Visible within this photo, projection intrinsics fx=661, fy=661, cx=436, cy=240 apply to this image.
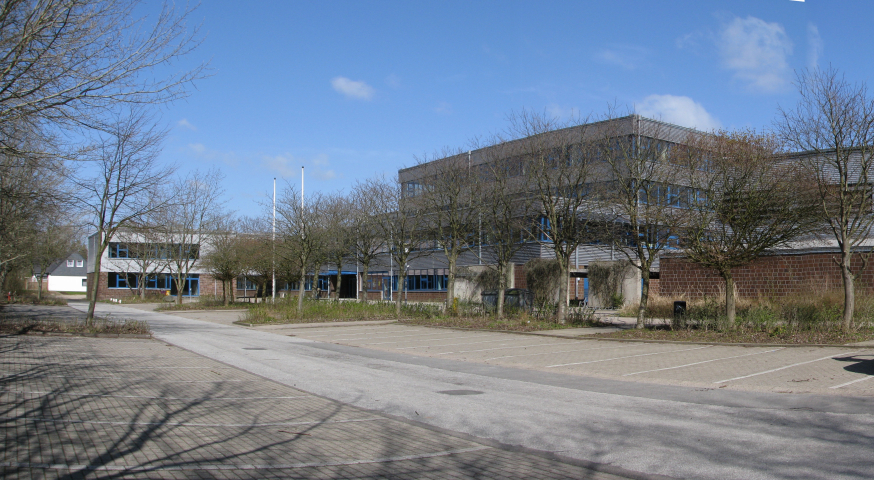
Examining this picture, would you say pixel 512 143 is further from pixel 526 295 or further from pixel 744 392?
pixel 744 392

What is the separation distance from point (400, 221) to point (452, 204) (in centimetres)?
391

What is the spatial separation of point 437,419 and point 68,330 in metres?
17.3

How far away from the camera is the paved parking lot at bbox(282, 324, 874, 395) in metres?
11.6

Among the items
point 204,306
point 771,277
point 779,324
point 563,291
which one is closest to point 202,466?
point 779,324

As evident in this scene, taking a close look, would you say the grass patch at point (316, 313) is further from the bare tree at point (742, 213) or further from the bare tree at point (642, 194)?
the bare tree at point (742, 213)

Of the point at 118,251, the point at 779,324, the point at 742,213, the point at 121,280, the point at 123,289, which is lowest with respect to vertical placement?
the point at 779,324

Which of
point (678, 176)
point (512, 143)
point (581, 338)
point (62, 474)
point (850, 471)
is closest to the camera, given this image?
point (62, 474)

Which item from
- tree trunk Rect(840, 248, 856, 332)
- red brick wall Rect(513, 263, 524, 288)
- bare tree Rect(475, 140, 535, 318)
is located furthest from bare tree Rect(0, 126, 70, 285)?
red brick wall Rect(513, 263, 524, 288)

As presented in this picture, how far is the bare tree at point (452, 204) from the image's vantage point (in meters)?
28.7

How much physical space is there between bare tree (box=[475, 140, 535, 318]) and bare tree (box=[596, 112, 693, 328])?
3545mm

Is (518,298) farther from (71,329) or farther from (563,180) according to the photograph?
(71,329)

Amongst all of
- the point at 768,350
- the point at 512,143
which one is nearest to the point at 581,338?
the point at 768,350

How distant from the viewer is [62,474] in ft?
18.1

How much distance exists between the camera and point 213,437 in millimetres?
7199
